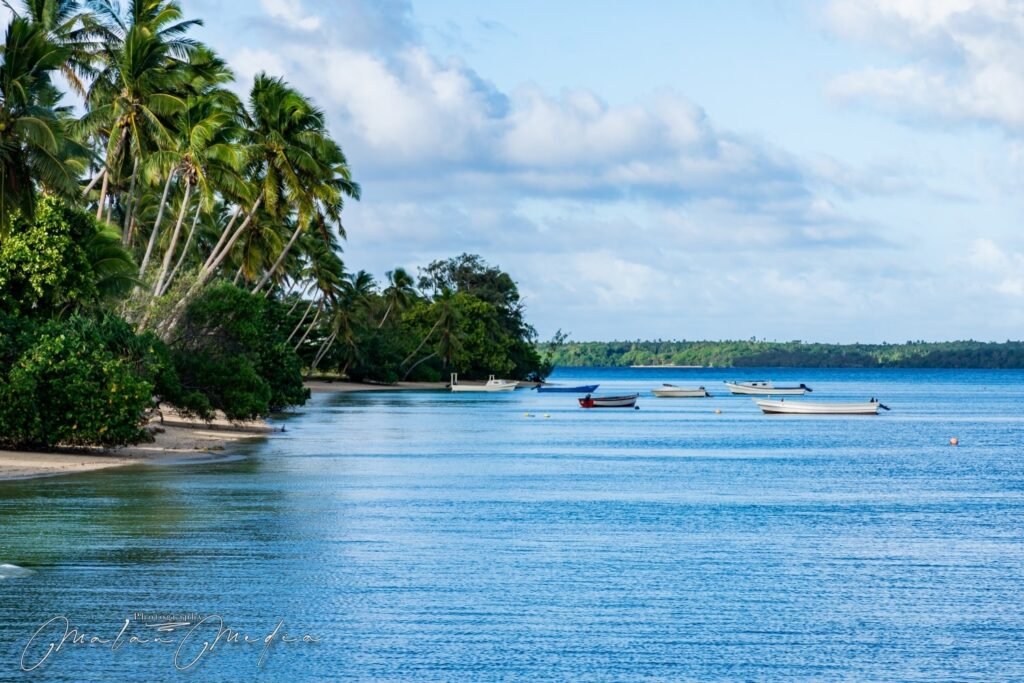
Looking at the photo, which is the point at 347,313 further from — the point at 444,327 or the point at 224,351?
the point at 224,351

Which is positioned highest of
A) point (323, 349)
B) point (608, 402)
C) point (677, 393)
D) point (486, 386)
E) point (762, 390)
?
point (323, 349)

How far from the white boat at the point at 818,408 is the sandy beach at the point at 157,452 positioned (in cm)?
4153

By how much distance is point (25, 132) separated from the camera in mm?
32531

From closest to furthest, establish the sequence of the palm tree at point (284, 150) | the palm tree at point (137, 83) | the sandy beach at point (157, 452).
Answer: the sandy beach at point (157, 452)
the palm tree at point (137, 83)
the palm tree at point (284, 150)

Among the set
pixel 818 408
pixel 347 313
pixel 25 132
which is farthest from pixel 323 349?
pixel 25 132

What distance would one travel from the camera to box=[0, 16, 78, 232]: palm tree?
3253 centimetres

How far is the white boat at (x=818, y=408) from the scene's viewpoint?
83.7m

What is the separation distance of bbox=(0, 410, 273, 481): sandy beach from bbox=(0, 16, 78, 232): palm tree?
582cm

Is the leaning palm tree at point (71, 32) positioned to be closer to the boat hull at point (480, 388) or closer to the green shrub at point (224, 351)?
the green shrub at point (224, 351)

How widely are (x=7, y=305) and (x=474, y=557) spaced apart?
2189cm
